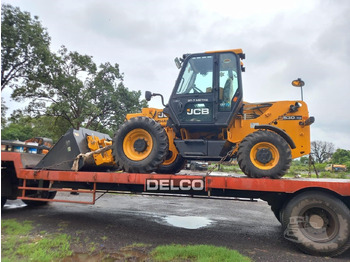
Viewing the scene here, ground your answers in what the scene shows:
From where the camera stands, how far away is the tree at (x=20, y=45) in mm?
16234

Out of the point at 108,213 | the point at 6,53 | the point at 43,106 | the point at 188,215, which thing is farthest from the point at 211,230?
the point at 43,106

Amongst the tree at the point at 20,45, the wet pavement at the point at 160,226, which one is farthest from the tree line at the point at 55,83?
the wet pavement at the point at 160,226

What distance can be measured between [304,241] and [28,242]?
476 cm

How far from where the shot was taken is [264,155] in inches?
195

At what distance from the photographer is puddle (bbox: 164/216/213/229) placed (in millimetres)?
6386

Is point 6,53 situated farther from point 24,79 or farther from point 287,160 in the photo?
point 287,160

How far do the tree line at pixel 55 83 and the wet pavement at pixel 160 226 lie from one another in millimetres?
12486

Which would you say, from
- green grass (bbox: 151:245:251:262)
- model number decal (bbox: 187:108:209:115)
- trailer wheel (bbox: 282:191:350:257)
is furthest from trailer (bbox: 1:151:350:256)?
model number decal (bbox: 187:108:209:115)

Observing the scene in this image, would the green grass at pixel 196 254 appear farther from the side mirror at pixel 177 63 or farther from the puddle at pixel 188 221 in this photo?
the side mirror at pixel 177 63

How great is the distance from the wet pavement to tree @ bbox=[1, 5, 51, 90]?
39.6 ft

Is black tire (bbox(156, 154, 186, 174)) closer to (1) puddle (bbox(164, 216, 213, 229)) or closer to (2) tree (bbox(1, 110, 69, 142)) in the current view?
(1) puddle (bbox(164, 216, 213, 229))

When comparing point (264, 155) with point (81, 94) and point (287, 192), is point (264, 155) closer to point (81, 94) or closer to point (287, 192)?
point (287, 192)

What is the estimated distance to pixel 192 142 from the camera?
18.2 ft

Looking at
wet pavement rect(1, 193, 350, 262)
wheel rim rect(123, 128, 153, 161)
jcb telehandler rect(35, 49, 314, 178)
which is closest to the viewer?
wet pavement rect(1, 193, 350, 262)
